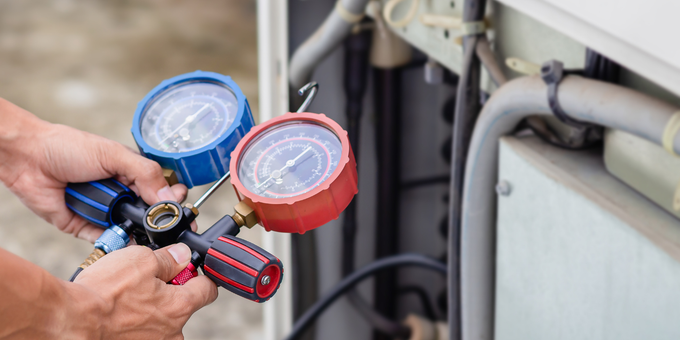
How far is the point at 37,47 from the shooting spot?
10.2ft

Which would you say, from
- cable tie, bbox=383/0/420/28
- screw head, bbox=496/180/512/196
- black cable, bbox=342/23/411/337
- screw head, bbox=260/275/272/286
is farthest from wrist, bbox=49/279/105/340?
black cable, bbox=342/23/411/337

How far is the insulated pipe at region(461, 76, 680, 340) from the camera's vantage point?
49 centimetres

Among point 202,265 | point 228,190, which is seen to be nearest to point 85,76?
point 228,190

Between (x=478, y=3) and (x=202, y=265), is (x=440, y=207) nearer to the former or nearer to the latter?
(x=478, y=3)

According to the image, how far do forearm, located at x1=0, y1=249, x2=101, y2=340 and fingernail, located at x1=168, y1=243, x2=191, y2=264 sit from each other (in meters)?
0.08

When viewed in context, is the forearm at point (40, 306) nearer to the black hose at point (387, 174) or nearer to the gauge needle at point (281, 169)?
the gauge needle at point (281, 169)

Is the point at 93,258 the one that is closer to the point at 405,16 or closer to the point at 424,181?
the point at 405,16

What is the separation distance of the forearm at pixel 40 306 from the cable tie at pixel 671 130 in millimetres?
469

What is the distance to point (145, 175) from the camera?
Result: 1.98ft

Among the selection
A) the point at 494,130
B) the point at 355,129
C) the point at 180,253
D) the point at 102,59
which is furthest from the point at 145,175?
the point at 102,59

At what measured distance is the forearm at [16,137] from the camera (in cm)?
66

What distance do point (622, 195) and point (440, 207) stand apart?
29.7 inches

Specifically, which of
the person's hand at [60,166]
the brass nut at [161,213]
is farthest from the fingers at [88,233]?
the brass nut at [161,213]

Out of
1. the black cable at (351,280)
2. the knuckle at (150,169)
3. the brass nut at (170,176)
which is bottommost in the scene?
the black cable at (351,280)
